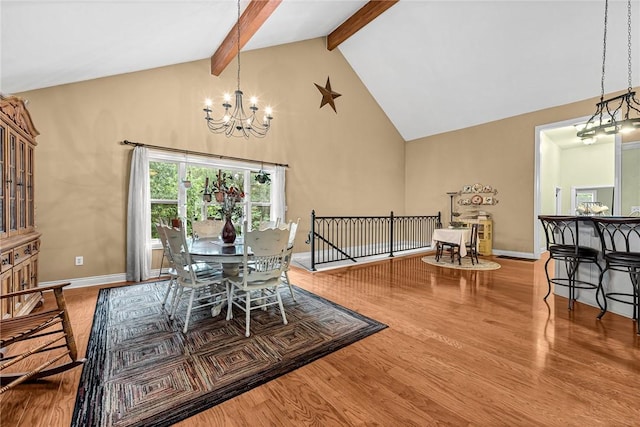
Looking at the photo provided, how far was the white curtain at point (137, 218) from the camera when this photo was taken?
13.2 feet

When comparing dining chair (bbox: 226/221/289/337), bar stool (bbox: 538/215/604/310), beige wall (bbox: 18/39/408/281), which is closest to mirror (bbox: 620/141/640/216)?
bar stool (bbox: 538/215/604/310)

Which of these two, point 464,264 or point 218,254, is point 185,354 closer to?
point 218,254

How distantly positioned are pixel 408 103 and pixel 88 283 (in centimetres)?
795

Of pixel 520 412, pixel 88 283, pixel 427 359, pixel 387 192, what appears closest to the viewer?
pixel 520 412

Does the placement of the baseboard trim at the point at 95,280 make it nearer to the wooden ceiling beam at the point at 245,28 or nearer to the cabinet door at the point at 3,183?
the cabinet door at the point at 3,183

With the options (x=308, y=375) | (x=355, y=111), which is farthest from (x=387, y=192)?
(x=308, y=375)

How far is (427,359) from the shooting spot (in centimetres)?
201

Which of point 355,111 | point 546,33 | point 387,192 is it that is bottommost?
point 387,192

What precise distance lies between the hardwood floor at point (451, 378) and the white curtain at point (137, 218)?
3.27 ft

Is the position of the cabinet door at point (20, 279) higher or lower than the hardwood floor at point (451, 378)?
higher

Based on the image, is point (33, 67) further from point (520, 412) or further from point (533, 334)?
point (533, 334)

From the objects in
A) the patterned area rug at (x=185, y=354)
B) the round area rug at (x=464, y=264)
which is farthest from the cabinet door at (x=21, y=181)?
the round area rug at (x=464, y=264)

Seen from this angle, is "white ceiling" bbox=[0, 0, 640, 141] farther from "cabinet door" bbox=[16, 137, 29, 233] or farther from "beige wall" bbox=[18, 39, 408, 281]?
"cabinet door" bbox=[16, 137, 29, 233]

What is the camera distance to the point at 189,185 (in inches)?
181
